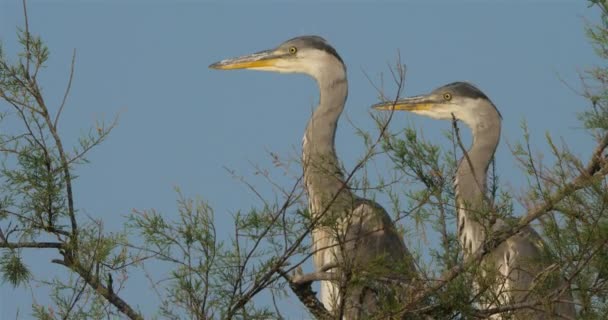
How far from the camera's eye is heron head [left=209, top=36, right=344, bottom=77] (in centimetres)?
588

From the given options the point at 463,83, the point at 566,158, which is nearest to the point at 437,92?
the point at 463,83

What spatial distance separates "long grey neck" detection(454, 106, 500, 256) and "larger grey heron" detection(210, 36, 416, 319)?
373 millimetres

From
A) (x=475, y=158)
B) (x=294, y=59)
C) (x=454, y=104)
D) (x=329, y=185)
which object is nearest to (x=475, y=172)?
(x=475, y=158)

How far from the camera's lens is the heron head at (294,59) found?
588cm

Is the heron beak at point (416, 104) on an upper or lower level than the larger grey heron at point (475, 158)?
upper

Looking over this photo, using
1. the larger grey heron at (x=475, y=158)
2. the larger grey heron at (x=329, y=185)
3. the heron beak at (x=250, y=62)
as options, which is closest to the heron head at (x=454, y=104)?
the larger grey heron at (x=475, y=158)

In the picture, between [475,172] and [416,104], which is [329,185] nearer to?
[475,172]

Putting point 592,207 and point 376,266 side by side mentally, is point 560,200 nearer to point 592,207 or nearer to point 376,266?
point 592,207

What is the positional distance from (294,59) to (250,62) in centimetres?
26

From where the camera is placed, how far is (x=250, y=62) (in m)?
6.17

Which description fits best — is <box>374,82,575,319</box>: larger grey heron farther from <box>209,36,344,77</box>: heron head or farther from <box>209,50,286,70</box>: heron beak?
<box>209,50,286,70</box>: heron beak

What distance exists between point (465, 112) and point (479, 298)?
7.03ft

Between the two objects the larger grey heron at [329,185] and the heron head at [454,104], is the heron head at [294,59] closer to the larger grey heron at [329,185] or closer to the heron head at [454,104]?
the larger grey heron at [329,185]

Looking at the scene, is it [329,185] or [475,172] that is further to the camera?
[475,172]
